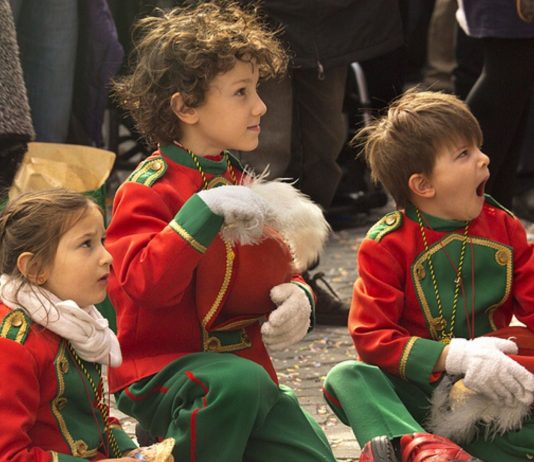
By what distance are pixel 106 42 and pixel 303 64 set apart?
2.42 feet

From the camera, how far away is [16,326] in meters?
3.16

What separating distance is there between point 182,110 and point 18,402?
0.96m

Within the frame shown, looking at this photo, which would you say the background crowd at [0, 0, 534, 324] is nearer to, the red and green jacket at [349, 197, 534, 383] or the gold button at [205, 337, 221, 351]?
the red and green jacket at [349, 197, 534, 383]

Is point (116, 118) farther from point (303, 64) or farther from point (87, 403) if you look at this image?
point (87, 403)

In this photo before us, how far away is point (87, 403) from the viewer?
3283mm

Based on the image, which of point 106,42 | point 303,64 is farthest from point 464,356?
point 106,42

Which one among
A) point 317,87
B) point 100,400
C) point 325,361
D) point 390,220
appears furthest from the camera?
point 317,87

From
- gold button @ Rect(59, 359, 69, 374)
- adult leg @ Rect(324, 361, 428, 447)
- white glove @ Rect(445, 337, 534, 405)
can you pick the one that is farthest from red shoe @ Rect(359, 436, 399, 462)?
gold button @ Rect(59, 359, 69, 374)

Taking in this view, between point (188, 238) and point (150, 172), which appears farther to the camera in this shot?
point (150, 172)

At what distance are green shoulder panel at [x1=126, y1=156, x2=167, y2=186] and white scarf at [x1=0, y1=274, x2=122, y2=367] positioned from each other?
18.3 inches

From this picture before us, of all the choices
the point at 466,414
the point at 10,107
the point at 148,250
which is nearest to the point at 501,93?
the point at 10,107

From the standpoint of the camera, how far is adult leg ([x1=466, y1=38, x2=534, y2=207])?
17.6 ft

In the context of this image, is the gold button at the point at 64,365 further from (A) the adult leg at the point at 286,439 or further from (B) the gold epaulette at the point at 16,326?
(A) the adult leg at the point at 286,439

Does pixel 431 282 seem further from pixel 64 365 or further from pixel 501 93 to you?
pixel 501 93
